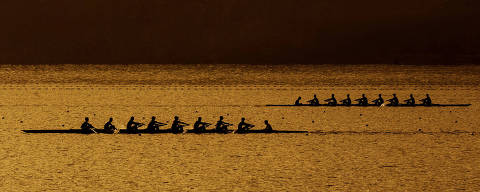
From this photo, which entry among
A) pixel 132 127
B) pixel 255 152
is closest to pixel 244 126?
pixel 132 127

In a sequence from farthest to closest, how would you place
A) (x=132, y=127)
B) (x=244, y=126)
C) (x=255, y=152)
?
(x=244, y=126)
(x=132, y=127)
(x=255, y=152)

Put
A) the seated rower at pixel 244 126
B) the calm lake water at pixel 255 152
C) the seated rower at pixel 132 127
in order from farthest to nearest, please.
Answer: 1. the seated rower at pixel 132 127
2. the seated rower at pixel 244 126
3. the calm lake water at pixel 255 152

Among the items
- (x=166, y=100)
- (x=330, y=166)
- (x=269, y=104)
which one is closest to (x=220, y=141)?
(x=330, y=166)

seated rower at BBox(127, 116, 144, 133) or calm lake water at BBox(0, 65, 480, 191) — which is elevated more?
seated rower at BBox(127, 116, 144, 133)

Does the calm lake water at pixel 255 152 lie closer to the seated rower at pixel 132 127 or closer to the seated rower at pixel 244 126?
the seated rower at pixel 244 126

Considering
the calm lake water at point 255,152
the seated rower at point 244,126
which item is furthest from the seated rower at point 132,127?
the seated rower at point 244,126

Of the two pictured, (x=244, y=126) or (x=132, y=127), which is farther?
(x=244, y=126)

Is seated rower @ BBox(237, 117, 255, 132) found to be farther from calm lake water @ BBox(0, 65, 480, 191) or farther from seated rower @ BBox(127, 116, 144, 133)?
seated rower @ BBox(127, 116, 144, 133)

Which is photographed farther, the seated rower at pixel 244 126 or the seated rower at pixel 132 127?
the seated rower at pixel 132 127

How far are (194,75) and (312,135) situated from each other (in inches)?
1282

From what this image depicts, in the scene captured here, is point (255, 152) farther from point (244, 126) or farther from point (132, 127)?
point (132, 127)

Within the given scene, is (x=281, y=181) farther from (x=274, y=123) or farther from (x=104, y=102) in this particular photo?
(x=104, y=102)

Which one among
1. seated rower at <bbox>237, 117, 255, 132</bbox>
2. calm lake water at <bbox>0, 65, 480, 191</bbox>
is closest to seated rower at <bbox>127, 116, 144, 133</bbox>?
calm lake water at <bbox>0, 65, 480, 191</bbox>

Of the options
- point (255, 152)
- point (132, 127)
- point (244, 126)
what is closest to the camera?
point (255, 152)
